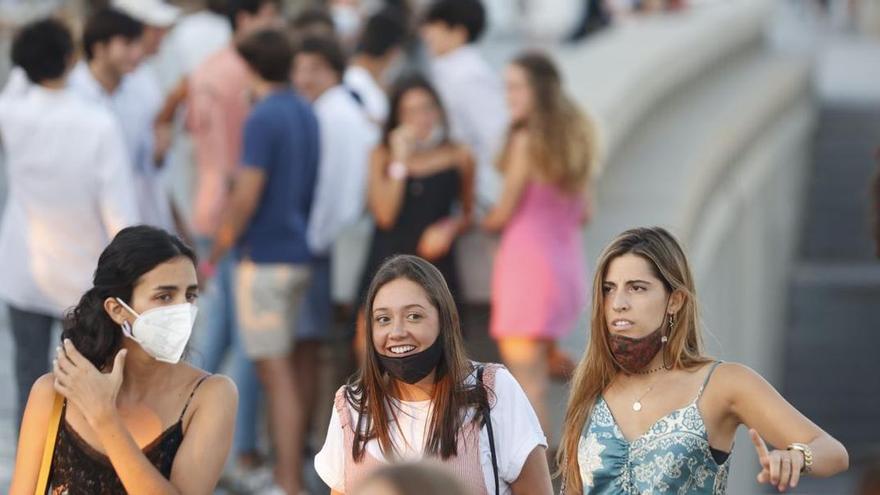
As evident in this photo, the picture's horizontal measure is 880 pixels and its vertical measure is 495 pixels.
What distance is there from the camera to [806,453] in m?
4.68

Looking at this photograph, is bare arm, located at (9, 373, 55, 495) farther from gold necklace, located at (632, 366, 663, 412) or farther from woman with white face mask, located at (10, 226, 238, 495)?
gold necklace, located at (632, 366, 663, 412)

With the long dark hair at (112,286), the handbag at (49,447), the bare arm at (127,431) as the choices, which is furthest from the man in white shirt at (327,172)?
the handbag at (49,447)

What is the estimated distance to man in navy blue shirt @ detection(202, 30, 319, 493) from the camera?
332 inches

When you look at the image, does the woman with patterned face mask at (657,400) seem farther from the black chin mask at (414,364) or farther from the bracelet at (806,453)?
the black chin mask at (414,364)

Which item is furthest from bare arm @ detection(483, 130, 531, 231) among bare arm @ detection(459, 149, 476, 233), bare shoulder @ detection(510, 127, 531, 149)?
bare arm @ detection(459, 149, 476, 233)

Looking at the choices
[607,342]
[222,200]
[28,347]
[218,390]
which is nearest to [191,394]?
[218,390]

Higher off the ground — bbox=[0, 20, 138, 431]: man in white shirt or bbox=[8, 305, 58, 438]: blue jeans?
bbox=[0, 20, 138, 431]: man in white shirt

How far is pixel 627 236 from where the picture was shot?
509cm

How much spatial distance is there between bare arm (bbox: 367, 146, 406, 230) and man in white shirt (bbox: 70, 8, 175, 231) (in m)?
0.99

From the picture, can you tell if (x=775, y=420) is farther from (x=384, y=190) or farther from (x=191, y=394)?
(x=384, y=190)

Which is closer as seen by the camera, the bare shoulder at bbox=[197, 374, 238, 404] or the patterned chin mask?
the patterned chin mask

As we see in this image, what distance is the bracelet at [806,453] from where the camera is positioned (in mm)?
4672

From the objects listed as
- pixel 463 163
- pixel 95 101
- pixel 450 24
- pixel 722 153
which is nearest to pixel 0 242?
pixel 95 101

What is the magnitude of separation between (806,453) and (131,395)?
180 centimetres
